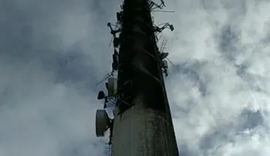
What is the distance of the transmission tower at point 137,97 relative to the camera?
19953 mm

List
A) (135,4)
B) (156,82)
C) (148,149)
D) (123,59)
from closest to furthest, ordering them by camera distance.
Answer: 1. (148,149)
2. (156,82)
3. (123,59)
4. (135,4)

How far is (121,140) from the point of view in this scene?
811 inches

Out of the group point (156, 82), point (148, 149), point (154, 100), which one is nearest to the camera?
point (148, 149)

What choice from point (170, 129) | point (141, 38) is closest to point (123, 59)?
point (141, 38)

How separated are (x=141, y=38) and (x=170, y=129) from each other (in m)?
8.63

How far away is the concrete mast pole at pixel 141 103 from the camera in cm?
1978

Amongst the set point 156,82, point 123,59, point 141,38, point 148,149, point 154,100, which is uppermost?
point 141,38

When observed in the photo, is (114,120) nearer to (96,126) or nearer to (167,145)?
(96,126)

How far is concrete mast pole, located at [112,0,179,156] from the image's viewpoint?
19781 mm

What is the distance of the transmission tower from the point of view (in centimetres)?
1995

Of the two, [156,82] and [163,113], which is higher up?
[156,82]

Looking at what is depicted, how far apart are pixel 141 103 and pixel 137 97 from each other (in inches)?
21.5

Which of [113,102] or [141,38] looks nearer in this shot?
[113,102]

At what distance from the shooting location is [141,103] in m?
21.9
